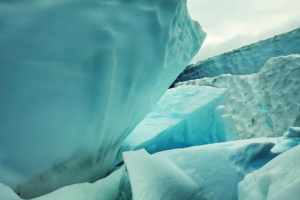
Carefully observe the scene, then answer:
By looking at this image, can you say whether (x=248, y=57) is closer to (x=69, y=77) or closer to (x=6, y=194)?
(x=69, y=77)

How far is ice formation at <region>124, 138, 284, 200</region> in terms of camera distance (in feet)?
1.99

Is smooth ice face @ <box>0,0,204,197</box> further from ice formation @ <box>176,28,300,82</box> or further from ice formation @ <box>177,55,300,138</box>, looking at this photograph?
ice formation @ <box>176,28,300,82</box>

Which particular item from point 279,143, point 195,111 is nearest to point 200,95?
point 195,111

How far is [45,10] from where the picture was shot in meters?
0.61

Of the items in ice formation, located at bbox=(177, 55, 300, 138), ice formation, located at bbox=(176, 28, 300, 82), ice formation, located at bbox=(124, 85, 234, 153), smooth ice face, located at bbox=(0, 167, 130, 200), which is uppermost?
smooth ice face, located at bbox=(0, 167, 130, 200)

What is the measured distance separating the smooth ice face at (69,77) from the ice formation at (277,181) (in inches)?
13.0

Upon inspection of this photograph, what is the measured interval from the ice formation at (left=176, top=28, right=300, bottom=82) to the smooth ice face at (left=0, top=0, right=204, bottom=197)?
133 inches

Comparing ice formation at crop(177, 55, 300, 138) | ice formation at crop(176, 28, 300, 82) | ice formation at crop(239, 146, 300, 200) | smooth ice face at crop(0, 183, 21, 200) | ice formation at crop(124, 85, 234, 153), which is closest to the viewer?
ice formation at crop(239, 146, 300, 200)

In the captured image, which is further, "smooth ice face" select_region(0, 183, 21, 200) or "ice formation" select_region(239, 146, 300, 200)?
"smooth ice face" select_region(0, 183, 21, 200)

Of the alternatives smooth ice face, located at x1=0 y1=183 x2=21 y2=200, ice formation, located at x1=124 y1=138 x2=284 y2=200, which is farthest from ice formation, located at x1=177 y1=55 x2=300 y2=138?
smooth ice face, located at x1=0 y1=183 x2=21 y2=200

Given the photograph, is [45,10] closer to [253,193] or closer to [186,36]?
[253,193]

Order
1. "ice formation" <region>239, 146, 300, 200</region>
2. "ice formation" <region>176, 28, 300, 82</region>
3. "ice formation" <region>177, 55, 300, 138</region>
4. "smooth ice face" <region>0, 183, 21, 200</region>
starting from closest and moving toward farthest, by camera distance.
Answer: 1. "ice formation" <region>239, 146, 300, 200</region>
2. "smooth ice face" <region>0, 183, 21, 200</region>
3. "ice formation" <region>177, 55, 300, 138</region>
4. "ice formation" <region>176, 28, 300, 82</region>

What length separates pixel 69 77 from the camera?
0.67 meters

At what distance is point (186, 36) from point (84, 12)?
480 millimetres
